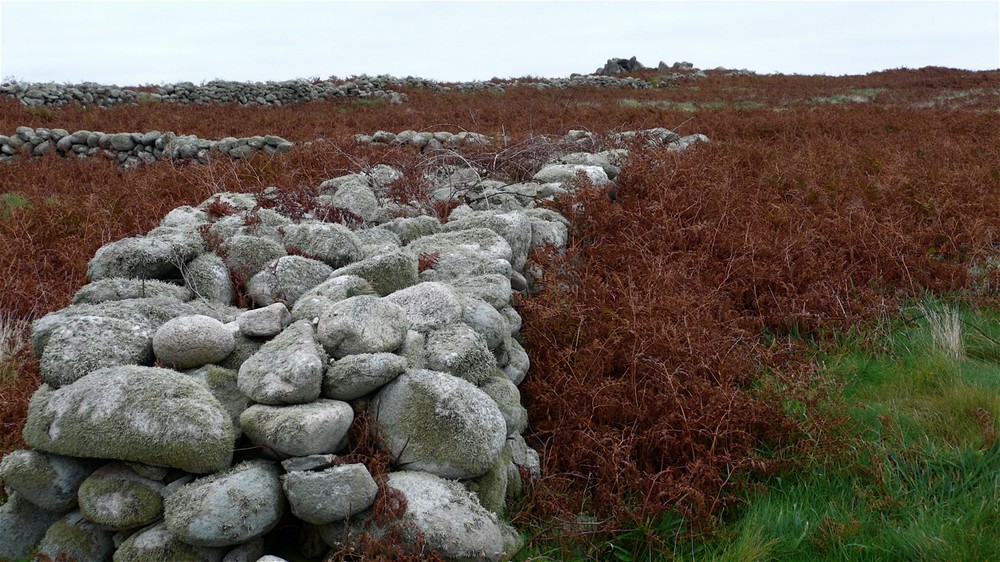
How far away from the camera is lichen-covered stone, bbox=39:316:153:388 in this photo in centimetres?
306

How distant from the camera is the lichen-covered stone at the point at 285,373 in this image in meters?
2.92

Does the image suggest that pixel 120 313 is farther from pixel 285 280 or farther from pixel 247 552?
pixel 247 552

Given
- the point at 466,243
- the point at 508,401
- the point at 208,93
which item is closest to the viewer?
the point at 508,401

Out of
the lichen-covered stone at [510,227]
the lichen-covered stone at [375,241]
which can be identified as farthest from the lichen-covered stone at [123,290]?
the lichen-covered stone at [510,227]

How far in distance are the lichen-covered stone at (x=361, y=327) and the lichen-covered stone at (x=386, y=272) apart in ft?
1.96

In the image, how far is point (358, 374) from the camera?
3066 millimetres

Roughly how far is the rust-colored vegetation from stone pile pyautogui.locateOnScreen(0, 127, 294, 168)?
86 cm

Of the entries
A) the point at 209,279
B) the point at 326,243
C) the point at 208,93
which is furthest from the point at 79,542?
the point at 208,93

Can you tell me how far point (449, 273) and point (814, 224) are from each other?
4.21 m

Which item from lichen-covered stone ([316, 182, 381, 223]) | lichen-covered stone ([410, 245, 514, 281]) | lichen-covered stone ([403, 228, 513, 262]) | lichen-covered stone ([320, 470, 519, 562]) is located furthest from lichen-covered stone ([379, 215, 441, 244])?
lichen-covered stone ([320, 470, 519, 562])

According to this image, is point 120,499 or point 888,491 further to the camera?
point 888,491

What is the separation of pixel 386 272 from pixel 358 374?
3.83ft

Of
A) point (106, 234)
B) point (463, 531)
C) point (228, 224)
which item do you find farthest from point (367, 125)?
point (463, 531)

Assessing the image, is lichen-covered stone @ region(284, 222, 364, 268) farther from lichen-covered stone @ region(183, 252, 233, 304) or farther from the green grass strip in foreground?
the green grass strip in foreground
